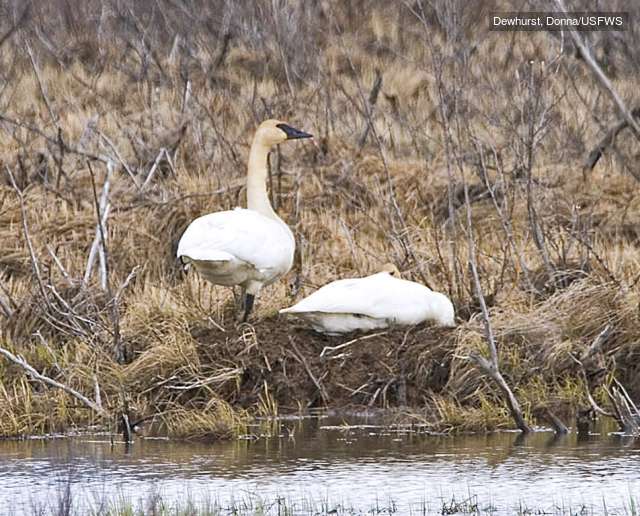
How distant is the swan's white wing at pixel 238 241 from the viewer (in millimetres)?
9352

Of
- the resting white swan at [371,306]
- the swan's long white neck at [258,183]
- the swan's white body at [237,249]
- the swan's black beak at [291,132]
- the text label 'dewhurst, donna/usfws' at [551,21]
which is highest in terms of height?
the text label 'dewhurst, donna/usfws' at [551,21]

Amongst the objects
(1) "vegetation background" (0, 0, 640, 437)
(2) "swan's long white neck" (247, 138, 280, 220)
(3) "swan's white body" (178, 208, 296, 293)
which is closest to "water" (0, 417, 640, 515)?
(1) "vegetation background" (0, 0, 640, 437)

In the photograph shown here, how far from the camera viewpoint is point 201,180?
13.5 meters

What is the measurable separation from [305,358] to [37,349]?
5.77 feet

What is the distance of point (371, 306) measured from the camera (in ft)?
31.3

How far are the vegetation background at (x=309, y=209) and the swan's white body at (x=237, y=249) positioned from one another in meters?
0.36

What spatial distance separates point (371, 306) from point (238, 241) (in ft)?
2.91

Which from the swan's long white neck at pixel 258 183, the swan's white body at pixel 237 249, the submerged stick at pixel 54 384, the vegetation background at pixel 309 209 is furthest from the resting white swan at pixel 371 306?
the submerged stick at pixel 54 384

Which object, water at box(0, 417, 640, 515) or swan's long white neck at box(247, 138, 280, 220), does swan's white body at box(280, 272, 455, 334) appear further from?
water at box(0, 417, 640, 515)

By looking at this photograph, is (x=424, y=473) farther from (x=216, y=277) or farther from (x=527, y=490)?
(x=216, y=277)

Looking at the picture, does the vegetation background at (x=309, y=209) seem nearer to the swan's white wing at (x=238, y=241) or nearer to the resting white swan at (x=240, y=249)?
the resting white swan at (x=240, y=249)

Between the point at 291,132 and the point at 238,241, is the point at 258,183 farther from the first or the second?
the point at 238,241

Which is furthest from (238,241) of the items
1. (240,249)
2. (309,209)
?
(309,209)

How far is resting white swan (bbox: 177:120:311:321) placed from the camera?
9391 millimetres
